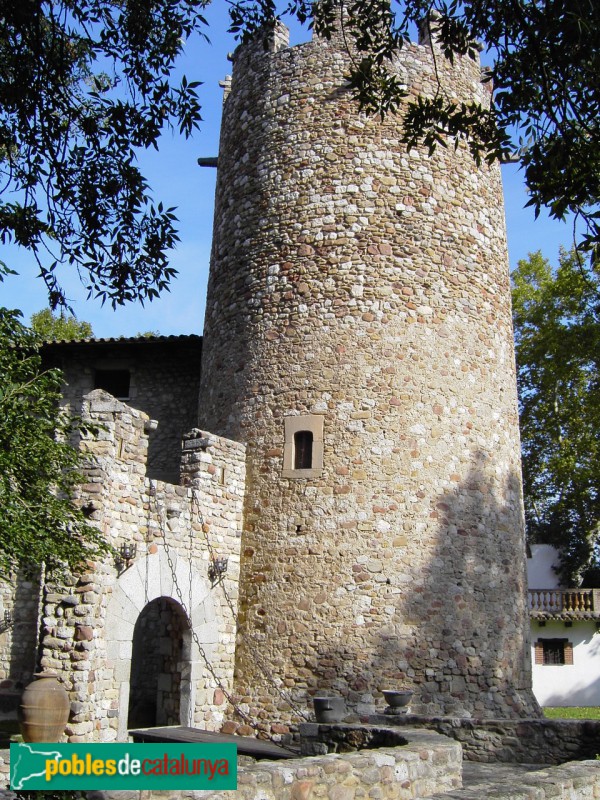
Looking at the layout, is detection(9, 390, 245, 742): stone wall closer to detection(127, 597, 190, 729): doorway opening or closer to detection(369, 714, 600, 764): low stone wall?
detection(127, 597, 190, 729): doorway opening

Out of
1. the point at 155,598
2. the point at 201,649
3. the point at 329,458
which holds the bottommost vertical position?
the point at 201,649

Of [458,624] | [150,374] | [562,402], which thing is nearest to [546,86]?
[458,624]

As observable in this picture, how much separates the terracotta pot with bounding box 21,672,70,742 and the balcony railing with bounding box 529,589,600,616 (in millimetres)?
18764

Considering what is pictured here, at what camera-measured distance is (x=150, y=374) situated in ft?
51.9

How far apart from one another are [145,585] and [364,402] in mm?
3908

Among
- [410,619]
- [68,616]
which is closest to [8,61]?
[68,616]

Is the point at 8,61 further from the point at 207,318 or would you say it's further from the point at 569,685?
the point at 569,685

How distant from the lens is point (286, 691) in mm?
11797

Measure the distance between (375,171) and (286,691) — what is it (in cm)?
759

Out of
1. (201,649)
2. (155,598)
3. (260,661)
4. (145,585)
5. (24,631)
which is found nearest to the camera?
(145,585)

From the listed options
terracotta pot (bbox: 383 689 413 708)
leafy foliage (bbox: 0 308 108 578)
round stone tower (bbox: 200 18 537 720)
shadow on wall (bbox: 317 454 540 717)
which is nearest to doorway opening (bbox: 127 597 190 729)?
round stone tower (bbox: 200 18 537 720)

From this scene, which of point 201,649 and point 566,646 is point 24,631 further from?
point 566,646

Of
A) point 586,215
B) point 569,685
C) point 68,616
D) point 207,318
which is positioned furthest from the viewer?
point 569,685

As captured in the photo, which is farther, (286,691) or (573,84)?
(286,691)
